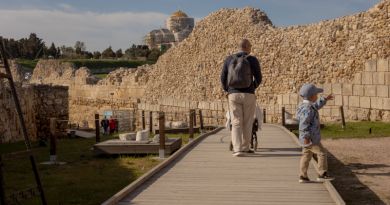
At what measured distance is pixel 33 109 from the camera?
18578 millimetres

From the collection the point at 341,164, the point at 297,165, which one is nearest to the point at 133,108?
the point at 341,164

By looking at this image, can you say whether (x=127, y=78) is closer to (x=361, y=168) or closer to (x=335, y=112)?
(x=335, y=112)

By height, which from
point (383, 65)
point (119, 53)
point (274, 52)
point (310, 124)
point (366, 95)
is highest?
point (119, 53)

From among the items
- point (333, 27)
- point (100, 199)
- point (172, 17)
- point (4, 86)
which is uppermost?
point (172, 17)

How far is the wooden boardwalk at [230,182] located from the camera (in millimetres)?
6156

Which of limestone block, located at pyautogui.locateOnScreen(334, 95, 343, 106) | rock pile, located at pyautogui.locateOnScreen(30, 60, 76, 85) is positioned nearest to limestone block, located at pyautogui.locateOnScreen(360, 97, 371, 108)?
limestone block, located at pyautogui.locateOnScreen(334, 95, 343, 106)

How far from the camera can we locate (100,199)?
311 inches

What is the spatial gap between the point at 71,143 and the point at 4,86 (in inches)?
88.4

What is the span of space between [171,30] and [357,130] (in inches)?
3312

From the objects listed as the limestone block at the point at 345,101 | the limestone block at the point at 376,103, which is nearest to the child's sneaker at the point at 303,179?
the limestone block at the point at 376,103

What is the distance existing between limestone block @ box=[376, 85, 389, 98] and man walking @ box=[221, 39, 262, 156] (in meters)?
10.3

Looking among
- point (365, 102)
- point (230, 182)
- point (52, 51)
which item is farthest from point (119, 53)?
point (230, 182)

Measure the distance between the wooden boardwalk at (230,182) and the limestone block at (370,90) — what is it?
386 inches

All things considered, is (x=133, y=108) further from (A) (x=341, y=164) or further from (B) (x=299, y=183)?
(B) (x=299, y=183)
